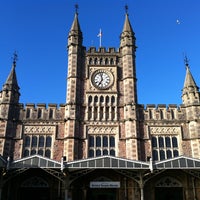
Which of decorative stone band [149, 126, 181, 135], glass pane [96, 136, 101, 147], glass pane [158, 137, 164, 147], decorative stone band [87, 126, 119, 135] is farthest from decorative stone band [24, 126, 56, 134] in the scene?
glass pane [158, 137, 164, 147]

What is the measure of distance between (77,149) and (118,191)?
18.3 feet

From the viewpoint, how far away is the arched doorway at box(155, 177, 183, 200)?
A: 2525 centimetres

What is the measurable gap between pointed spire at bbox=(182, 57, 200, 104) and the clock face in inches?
337

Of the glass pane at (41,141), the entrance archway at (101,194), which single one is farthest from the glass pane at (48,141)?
the entrance archway at (101,194)

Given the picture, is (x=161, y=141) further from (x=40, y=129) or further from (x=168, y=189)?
(x=40, y=129)

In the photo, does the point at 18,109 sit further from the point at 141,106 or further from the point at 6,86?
the point at 141,106

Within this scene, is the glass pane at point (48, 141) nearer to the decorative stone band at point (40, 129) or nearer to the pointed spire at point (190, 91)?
the decorative stone band at point (40, 129)

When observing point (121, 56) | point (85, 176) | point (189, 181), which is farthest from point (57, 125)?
point (189, 181)

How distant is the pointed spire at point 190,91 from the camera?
29.8 metres

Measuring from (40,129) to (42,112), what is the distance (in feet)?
6.27

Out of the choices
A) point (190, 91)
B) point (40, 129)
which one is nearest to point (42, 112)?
point (40, 129)

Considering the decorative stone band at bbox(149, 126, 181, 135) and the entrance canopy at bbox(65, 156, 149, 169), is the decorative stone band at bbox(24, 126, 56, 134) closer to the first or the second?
the entrance canopy at bbox(65, 156, 149, 169)

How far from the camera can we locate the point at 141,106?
2975 centimetres

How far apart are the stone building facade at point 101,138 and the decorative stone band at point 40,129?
4.0 inches
